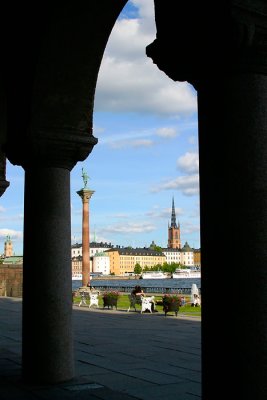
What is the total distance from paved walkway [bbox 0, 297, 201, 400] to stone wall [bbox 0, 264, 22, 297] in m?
17.2

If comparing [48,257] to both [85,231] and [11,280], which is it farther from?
[85,231]

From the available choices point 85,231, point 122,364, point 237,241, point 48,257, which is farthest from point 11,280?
point 237,241

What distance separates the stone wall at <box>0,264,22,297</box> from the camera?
113 feet

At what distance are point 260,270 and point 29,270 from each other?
4421 mm

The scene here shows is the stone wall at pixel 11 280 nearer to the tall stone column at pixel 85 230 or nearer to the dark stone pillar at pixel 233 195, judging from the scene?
the tall stone column at pixel 85 230

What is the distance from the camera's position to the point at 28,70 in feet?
25.7

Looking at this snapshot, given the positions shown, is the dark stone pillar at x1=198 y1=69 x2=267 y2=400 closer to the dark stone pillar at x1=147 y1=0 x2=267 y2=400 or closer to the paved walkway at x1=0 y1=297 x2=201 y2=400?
the dark stone pillar at x1=147 y1=0 x2=267 y2=400

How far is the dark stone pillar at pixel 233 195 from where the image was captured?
12.8 ft

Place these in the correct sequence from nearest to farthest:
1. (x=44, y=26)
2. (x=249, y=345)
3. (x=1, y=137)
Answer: (x=249, y=345) < (x=44, y=26) < (x=1, y=137)

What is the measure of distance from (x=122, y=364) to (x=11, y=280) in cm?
2633

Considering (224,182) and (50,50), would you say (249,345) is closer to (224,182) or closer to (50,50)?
(224,182)

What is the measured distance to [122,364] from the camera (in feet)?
31.6

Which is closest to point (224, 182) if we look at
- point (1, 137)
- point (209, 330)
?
point (209, 330)

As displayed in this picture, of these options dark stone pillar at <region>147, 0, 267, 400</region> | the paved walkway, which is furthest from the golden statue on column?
dark stone pillar at <region>147, 0, 267, 400</region>
